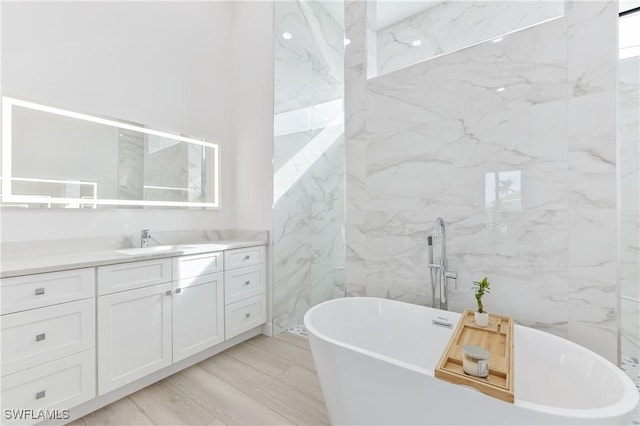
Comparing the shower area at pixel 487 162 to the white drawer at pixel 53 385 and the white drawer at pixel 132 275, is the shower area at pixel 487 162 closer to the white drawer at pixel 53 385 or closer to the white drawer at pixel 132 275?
the white drawer at pixel 132 275

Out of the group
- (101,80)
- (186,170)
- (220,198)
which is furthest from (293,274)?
(101,80)

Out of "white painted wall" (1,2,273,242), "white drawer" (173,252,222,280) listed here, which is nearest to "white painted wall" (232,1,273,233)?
"white painted wall" (1,2,273,242)

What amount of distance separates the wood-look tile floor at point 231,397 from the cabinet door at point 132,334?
0.15 metres

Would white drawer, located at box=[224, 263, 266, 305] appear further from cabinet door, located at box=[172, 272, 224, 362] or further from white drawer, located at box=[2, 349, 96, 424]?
white drawer, located at box=[2, 349, 96, 424]

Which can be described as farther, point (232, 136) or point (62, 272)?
point (232, 136)

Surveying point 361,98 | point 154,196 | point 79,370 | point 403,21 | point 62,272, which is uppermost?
point 403,21

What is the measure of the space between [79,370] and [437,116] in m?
2.65

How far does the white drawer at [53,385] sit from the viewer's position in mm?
1315

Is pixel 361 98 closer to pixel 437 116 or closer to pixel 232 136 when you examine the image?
pixel 437 116

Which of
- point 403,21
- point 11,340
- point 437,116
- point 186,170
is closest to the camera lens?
point 11,340

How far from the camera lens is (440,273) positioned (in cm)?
184

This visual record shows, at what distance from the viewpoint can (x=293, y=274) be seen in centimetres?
287

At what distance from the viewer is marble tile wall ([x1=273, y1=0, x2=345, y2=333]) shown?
2734 millimetres

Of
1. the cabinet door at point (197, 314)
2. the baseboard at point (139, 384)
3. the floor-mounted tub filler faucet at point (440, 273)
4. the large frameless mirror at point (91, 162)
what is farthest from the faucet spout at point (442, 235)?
the large frameless mirror at point (91, 162)
